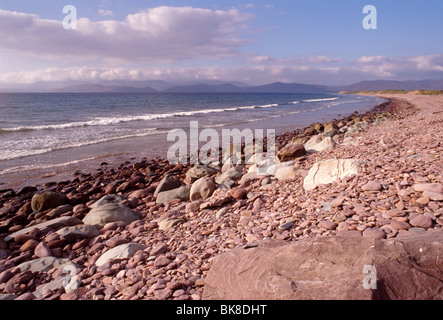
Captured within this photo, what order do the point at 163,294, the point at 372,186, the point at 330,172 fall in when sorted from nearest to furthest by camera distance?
the point at 163,294
the point at 372,186
the point at 330,172

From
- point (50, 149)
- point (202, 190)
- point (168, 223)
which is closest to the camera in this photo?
point (168, 223)

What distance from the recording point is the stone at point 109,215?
5062mm

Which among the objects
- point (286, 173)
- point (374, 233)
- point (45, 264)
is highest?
point (286, 173)

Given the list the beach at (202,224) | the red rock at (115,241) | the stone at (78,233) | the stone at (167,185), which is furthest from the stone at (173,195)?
the red rock at (115,241)

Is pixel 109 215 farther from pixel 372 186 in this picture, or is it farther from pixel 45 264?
pixel 372 186

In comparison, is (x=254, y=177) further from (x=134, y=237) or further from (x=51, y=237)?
(x=51, y=237)

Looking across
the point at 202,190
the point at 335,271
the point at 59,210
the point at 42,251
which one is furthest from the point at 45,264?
the point at 335,271

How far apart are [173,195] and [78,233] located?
2145mm

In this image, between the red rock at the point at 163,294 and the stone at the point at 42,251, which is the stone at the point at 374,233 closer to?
the red rock at the point at 163,294

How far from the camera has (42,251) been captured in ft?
13.5
